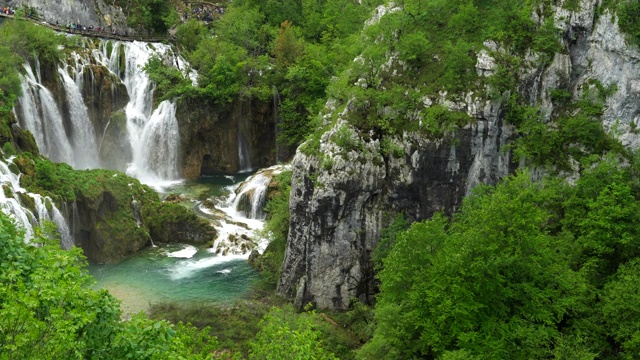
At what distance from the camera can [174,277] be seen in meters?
26.4

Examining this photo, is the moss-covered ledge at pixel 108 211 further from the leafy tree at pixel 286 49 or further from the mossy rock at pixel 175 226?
the leafy tree at pixel 286 49

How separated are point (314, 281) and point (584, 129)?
1257cm

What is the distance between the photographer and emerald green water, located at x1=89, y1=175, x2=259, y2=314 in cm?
2445

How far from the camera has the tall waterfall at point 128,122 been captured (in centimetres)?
3688

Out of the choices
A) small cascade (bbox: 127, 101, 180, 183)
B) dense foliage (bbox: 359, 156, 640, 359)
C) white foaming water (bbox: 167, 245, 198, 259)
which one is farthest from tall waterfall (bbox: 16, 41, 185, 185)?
dense foliage (bbox: 359, 156, 640, 359)

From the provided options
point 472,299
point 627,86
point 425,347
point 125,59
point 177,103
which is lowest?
point 425,347

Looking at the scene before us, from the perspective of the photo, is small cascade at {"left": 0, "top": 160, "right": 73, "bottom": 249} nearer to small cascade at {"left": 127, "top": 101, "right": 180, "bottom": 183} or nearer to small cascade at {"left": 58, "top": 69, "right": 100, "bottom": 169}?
small cascade at {"left": 58, "top": 69, "right": 100, "bottom": 169}

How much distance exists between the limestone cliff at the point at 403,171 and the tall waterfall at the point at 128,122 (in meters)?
19.5

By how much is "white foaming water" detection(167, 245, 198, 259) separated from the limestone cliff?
26.8ft

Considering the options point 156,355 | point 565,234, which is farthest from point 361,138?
point 156,355

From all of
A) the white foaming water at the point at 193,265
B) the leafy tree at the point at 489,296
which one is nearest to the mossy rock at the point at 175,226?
the white foaming water at the point at 193,265

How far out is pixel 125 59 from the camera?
4053cm

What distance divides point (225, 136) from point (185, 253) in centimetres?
1478

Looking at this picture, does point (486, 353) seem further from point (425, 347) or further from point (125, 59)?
point (125, 59)
